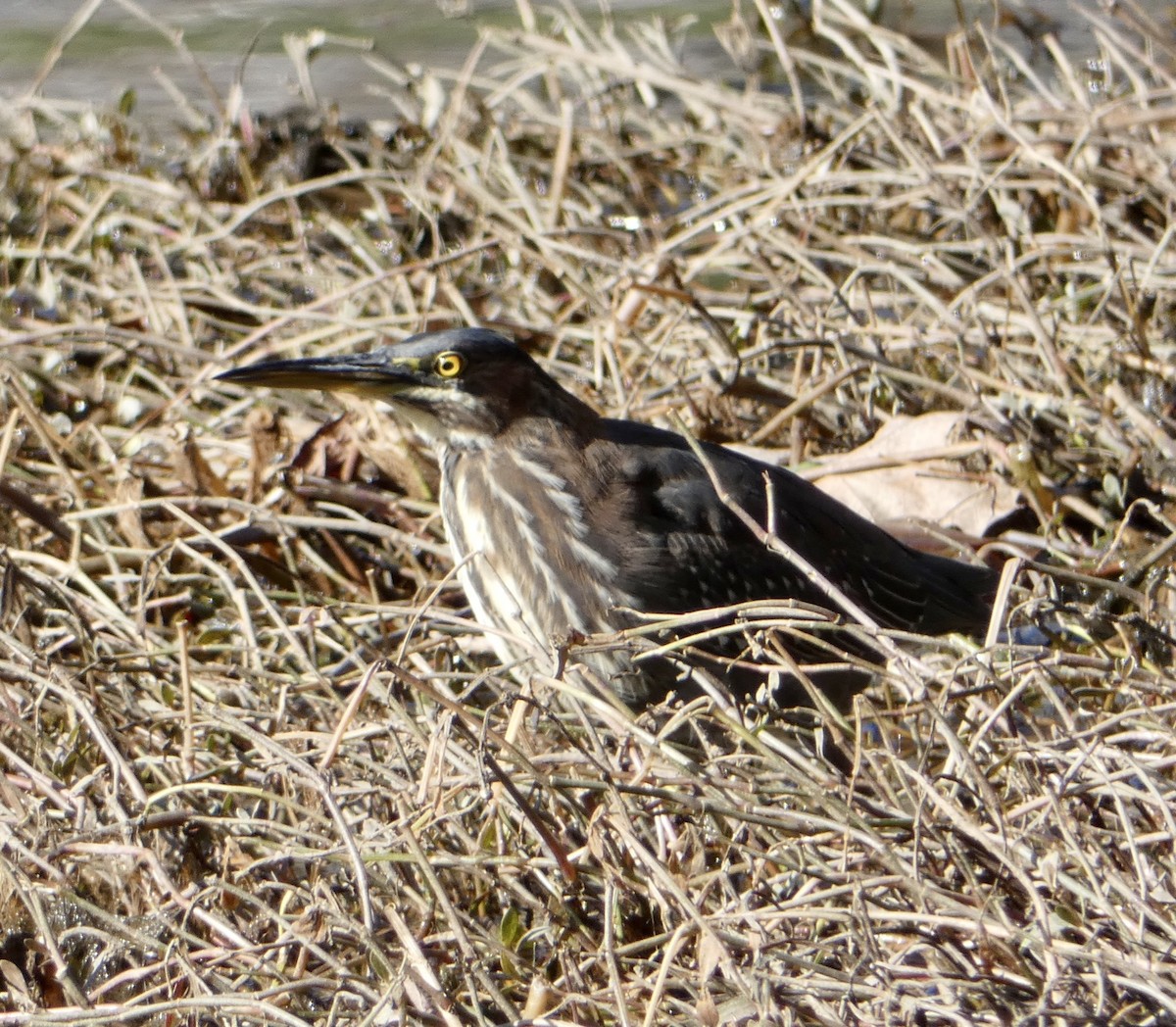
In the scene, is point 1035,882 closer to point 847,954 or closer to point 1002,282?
point 847,954

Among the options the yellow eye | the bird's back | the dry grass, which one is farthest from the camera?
the yellow eye

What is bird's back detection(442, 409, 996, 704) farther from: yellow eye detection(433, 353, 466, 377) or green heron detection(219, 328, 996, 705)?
yellow eye detection(433, 353, 466, 377)

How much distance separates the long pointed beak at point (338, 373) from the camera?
3.95 metres

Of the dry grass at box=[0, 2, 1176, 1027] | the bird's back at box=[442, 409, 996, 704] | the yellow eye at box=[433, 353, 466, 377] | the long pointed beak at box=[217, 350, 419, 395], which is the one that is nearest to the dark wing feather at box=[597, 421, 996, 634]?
the bird's back at box=[442, 409, 996, 704]

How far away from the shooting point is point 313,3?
349 inches

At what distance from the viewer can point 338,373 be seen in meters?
3.97

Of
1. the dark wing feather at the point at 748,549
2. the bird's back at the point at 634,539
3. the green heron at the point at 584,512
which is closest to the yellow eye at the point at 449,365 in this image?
the green heron at the point at 584,512

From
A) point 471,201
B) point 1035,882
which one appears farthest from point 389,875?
point 471,201

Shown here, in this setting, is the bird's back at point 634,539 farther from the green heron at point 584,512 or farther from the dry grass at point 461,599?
the dry grass at point 461,599

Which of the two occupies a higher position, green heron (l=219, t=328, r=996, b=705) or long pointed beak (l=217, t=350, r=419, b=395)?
long pointed beak (l=217, t=350, r=419, b=395)

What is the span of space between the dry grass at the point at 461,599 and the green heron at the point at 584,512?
0.26 m

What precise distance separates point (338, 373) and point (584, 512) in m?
0.69

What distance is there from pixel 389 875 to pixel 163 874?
1.29ft

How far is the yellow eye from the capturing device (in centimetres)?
404
